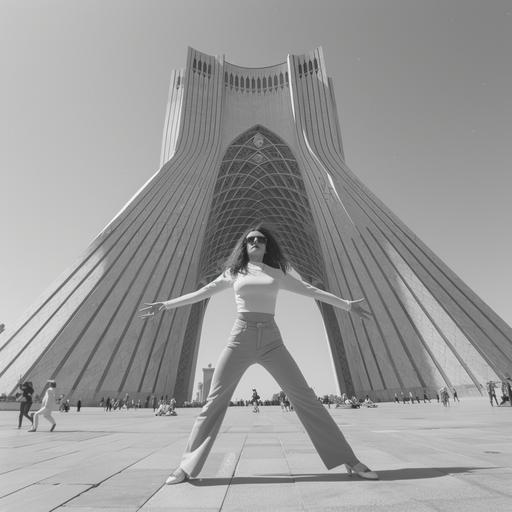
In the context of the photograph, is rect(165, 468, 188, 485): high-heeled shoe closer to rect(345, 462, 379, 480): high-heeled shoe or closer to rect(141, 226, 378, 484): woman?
rect(141, 226, 378, 484): woman

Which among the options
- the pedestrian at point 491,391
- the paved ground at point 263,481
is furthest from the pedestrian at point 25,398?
the pedestrian at point 491,391

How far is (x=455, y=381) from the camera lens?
15320mm

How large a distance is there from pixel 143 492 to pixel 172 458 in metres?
1.43

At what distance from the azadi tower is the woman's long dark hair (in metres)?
15.2

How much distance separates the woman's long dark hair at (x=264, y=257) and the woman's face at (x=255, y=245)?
4 centimetres

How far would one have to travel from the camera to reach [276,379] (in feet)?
9.81

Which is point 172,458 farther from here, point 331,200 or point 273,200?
point 273,200

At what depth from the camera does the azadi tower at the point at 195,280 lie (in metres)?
16.1

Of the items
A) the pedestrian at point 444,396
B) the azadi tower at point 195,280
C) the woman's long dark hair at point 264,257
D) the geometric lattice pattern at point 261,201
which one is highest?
the geometric lattice pattern at point 261,201

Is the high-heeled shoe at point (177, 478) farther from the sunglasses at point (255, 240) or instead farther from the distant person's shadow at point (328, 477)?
the sunglasses at point (255, 240)

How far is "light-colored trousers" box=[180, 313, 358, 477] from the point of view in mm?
2680

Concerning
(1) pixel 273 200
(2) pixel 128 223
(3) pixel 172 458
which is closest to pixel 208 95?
(1) pixel 273 200

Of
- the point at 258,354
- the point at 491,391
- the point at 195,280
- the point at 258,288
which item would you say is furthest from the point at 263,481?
the point at 195,280

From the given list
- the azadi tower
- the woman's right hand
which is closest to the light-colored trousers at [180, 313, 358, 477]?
the woman's right hand
